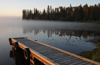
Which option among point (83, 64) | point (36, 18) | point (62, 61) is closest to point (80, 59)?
point (83, 64)

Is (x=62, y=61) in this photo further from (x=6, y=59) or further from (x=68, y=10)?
(x=68, y=10)

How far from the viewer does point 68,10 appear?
111250 millimetres

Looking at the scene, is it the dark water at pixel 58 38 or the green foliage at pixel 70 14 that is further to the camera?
the green foliage at pixel 70 14

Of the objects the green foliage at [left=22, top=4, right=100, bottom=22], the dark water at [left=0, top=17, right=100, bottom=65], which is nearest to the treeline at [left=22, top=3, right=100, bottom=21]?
the green foliage at [left=22, top=4, right=100, bottom=22]

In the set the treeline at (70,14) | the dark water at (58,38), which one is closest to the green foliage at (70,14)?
the treeline at (70,14)

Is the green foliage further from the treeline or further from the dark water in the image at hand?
the dark water

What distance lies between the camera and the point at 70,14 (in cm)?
10344

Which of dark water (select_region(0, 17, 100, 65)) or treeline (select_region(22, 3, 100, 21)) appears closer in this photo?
dark water (select_region(0, 17, 100, 65))

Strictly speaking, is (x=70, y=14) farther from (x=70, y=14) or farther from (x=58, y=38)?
(x=58, y=38)

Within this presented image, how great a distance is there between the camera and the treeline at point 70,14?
83669 millimetres

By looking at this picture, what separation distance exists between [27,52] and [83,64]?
181 inches

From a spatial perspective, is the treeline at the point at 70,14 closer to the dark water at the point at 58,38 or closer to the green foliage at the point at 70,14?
the green foliage at the point at 70,14

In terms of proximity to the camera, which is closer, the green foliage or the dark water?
the dark water

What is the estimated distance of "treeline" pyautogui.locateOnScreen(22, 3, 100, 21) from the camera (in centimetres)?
8367
